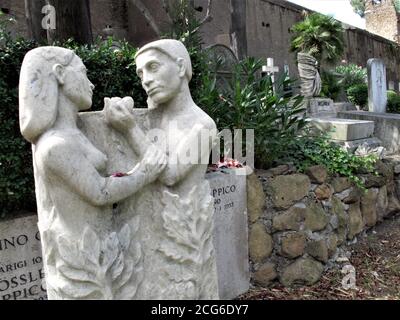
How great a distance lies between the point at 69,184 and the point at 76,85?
458 millimetres

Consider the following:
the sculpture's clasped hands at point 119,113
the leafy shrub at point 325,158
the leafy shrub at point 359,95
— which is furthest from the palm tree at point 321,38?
the sculpture's clasped hands at point 119,113

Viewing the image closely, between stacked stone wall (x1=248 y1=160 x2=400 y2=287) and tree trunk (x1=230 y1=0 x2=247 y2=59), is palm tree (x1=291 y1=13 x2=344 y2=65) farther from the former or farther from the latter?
stacked stone wall (x1=248 y1=160 x2=400 y2=287)

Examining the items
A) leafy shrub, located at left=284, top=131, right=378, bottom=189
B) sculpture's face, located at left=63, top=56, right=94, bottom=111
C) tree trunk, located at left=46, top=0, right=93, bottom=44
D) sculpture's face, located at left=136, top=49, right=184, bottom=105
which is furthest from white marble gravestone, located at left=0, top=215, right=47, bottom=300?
tree trunk, located at left=46, top=0, right=93, bottom=44

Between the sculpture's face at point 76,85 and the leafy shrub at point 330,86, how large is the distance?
9622 millimetres

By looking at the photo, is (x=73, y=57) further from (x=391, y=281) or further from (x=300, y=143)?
(x=391, y=281)

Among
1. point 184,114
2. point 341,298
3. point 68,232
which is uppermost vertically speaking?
point 184,114

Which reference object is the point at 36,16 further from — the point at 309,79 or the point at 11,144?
the point at 309,79

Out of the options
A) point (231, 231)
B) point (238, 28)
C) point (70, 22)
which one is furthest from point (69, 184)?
point (238, 28)

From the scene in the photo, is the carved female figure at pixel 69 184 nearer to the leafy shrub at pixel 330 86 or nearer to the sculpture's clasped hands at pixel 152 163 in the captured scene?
the sculpture's clasped hands at pixel 152 163

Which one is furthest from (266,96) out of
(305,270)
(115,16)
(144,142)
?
(115,16)

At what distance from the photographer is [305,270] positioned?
3705 millimetres

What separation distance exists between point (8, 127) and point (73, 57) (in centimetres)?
122

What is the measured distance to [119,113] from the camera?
1910 mm

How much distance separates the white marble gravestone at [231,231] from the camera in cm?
321
